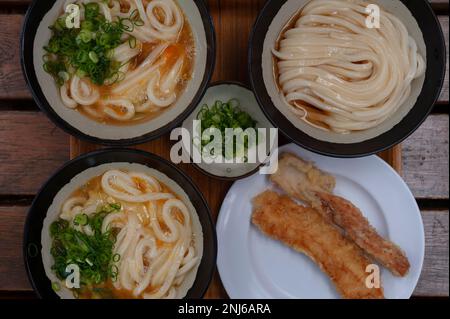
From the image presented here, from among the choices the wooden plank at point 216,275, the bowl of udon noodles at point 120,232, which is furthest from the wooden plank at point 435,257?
the bowl of udon noodles at point 120,232

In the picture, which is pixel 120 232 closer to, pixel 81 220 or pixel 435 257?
Answer: pixel 81 220

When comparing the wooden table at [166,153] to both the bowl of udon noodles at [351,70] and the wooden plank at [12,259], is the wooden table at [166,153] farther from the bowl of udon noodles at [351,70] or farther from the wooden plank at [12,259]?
the bowl of udon noodles at [351,70]

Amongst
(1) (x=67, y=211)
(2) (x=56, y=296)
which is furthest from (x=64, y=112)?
(2) (x=56, y=296)

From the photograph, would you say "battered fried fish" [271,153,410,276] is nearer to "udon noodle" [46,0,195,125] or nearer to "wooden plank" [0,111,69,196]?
"udon noodle" [46,0,195,125]

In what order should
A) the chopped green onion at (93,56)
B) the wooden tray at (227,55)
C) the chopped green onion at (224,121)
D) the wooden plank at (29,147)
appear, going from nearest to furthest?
the chopped green onion at (93,56) → the chopped green onion at (224,121) → the wooden tray at (227,55) → the wooden plank at (29,147)

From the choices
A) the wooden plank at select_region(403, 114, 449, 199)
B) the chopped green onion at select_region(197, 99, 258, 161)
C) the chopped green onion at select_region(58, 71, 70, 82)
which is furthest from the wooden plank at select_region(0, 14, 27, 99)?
the wooden plank at select_region(403, 114, 449, 199)
